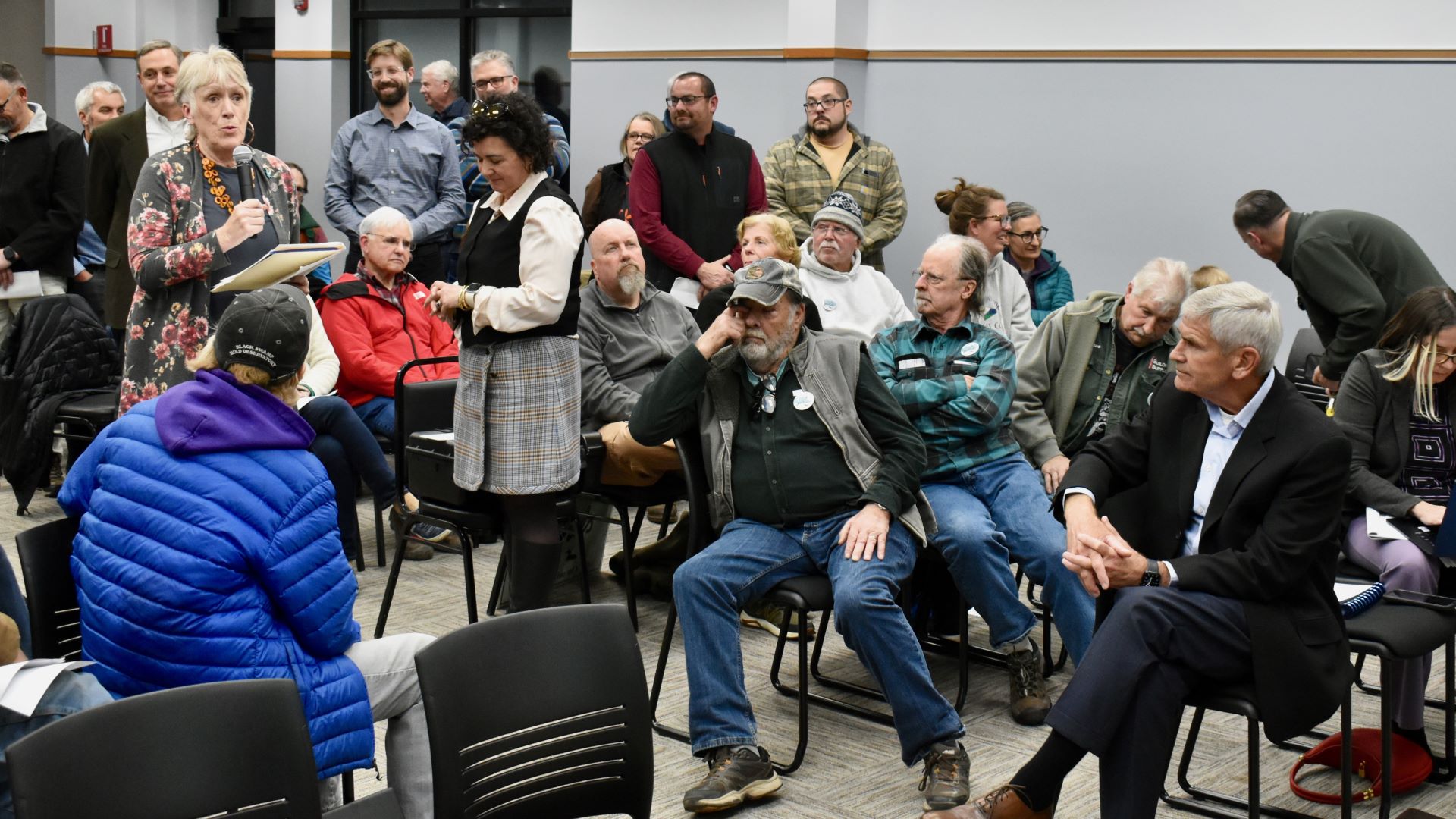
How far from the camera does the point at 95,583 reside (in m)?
2.30

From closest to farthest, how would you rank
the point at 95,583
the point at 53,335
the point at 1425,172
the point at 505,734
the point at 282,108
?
1. the point at 505,734
2. the point at 95,583
3. the point at 53,335
4. the point at 1425,172
5. the point at 282,108

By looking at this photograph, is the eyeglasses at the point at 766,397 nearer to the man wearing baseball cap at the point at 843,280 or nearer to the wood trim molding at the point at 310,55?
the man wearing baseball cap at the point at 843,280

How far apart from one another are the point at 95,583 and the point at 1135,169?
528cm

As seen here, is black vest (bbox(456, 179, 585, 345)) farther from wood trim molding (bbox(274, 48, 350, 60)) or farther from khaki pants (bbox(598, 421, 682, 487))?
wood trim molding (bbox(274, 48, 350, 60))

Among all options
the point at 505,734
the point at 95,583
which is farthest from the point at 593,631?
the point at 95,583

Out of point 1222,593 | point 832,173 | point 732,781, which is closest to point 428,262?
point 832,173

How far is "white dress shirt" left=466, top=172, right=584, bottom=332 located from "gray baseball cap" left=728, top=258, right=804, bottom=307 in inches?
17.2

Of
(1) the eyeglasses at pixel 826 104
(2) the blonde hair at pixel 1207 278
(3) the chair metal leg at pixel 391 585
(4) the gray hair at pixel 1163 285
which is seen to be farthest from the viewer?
(1) the eyeglasses at pixel 826 104

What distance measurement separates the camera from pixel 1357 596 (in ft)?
9.98

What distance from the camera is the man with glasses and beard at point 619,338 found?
4.19 metres

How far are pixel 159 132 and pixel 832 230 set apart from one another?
8.10 ft

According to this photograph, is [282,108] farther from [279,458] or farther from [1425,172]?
[279,458]

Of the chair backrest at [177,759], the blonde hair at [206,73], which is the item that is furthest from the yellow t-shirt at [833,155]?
the chair backrest at [177,759]

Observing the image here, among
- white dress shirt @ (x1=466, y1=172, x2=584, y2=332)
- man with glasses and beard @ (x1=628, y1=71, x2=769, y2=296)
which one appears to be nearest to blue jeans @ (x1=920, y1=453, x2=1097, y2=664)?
white dress shirt @ (x1=466, y1=172, x2=584, y2=332)
